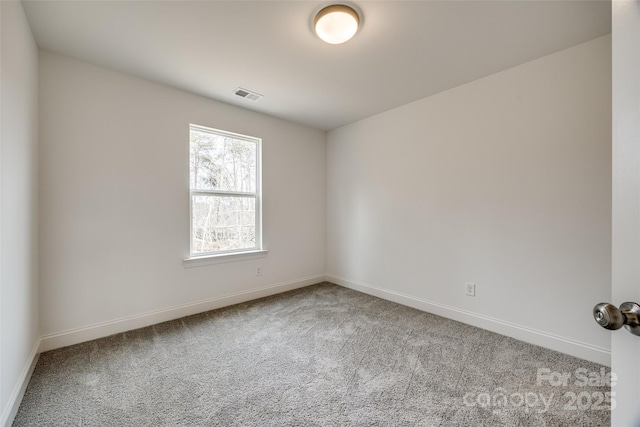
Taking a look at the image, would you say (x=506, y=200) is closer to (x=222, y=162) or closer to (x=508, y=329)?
(x=508, y=329)

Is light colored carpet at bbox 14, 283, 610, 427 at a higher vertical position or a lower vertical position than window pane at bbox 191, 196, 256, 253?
lower

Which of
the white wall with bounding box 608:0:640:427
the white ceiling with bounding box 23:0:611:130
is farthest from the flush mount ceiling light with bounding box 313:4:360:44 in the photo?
the white wall with bounding box 608:0:640:427

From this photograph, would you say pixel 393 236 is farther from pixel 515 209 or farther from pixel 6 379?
pixel 6 379

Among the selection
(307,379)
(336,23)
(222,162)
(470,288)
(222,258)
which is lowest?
(307,379)

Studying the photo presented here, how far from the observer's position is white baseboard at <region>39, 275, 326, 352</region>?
2236 millimetres

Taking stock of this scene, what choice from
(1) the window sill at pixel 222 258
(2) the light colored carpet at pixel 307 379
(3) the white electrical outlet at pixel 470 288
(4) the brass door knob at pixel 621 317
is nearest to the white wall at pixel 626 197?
(4) the brass door knob at pixel 621 317

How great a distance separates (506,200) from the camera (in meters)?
2.49

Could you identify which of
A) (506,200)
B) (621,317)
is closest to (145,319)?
(621,317)

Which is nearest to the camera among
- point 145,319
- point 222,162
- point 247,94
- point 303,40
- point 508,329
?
point 303,40

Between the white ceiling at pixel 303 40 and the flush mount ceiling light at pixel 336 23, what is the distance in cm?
6

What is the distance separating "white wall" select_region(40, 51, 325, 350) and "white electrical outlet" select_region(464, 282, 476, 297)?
8.26ft

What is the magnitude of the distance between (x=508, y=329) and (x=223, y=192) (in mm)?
3329

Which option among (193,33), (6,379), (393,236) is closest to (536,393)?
(393,236)

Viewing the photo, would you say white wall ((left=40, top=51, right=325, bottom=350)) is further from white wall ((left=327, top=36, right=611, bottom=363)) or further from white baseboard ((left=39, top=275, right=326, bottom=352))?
white wall ((left=327, top=36, right=611, bottom=363))
